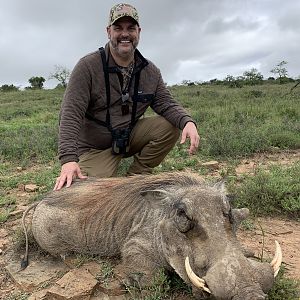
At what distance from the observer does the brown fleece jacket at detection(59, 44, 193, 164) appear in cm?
360

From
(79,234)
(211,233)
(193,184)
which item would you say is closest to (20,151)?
(79,234)

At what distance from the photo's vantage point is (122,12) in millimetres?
3811

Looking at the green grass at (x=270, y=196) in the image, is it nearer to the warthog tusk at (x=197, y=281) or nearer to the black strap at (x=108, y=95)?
the black strap at (x=108, y=95)

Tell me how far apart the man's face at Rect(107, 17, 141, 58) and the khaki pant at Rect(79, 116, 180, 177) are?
783 mm

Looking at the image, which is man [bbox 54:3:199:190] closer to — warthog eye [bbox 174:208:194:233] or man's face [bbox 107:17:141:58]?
man's face [bbox 107:17:141:58]

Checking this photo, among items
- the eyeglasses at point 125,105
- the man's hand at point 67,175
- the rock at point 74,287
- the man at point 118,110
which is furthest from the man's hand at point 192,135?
the rock at point 74,287

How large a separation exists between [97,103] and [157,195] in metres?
1.44

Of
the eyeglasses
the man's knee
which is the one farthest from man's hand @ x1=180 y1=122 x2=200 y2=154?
the eyeglasses

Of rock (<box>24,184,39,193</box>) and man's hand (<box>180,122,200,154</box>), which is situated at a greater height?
man's hand (<box>180,122,200,154</box>)

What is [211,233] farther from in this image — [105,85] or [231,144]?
[231,144]

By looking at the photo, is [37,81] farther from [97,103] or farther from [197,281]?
[197,281]

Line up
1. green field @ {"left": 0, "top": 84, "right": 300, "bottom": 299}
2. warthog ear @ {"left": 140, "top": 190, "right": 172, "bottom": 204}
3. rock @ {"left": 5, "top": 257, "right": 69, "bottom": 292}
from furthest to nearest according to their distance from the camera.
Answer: green field @ {"left": 0, "top": 84, "right": 300, "bottom": 299}
rock @ {"left": 5, "top": 257, "right": 69, "bottom": 292}
warthog ear @ {"left": 140, "top": 190, "right": 172, "bottom": 204}

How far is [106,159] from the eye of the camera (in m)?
4.34

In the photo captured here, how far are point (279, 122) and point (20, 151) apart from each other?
4.49m
